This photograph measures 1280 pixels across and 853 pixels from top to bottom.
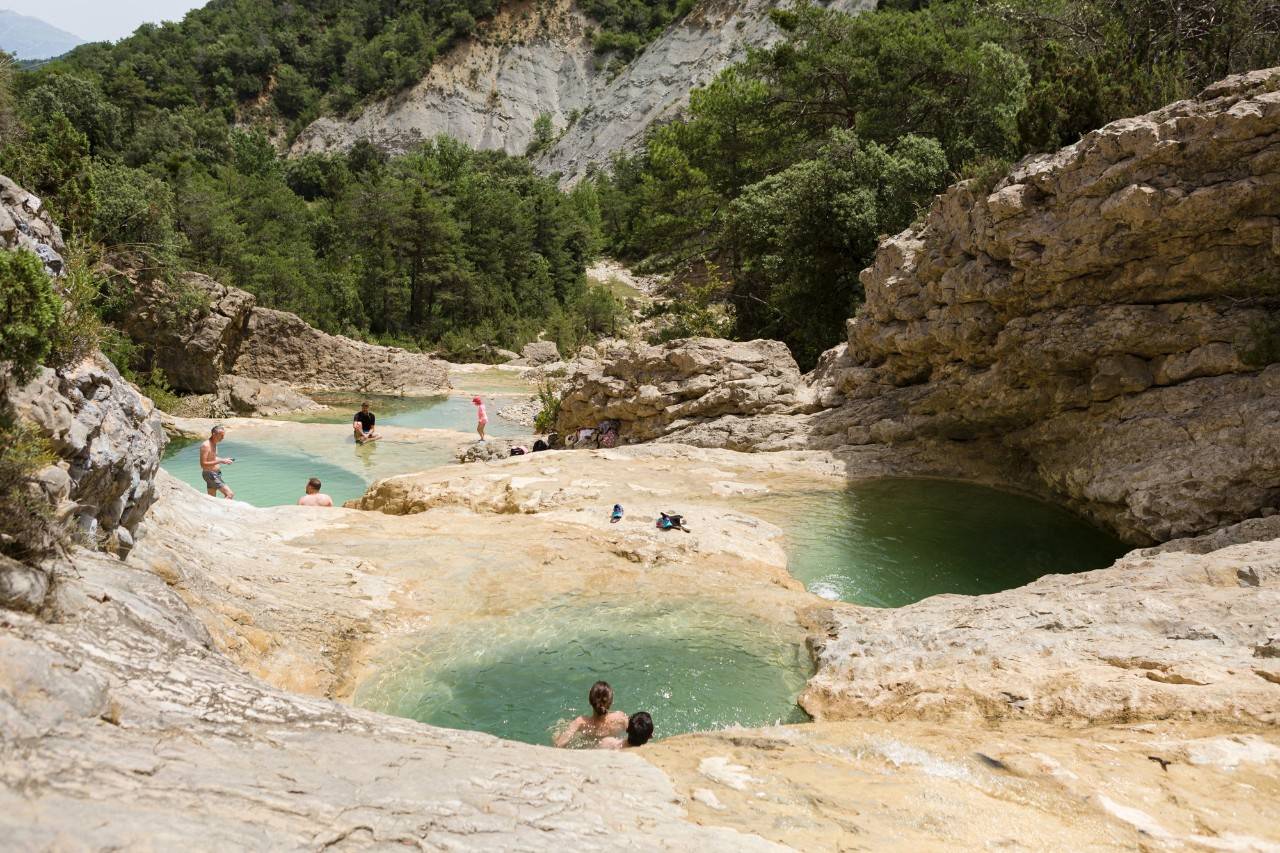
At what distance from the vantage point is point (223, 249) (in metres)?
32.7

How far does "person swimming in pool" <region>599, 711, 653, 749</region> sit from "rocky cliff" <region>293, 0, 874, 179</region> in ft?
221

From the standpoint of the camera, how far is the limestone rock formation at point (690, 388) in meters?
16.5

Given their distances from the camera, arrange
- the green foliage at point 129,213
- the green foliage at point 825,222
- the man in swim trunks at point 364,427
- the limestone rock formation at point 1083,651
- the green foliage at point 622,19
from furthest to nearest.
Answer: the green foliage at point 622,19 < the green foliage at point 129,213 < the green foliage at point 825,222 < the man in swim trunks at point 364,427 < the limestone rock formation at point 1083,651

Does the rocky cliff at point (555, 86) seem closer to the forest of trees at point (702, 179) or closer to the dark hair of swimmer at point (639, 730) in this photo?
the forest of trees at point (702, 179)

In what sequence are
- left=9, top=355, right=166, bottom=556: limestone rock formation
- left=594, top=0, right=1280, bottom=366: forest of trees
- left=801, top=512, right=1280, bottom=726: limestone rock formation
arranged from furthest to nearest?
left=594, top=0, right=1280, bottom=366: forest of trees → left=801, top=512, right=1280, bottom=726: limestone rock formation → left=9, top=355, right=166, bottom=556: limestone rock formation

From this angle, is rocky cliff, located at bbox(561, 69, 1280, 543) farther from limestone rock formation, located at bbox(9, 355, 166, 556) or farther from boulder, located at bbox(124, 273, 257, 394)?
boulder, located at bbox(124, 273, 257, 394)

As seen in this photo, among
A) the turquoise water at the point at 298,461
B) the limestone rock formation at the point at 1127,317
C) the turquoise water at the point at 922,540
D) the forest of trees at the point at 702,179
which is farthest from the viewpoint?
the turquoise water at the point at 298,461

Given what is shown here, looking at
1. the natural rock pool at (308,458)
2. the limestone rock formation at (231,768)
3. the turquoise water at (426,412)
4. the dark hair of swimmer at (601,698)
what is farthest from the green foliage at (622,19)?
the limestone rock formation at (231,768)

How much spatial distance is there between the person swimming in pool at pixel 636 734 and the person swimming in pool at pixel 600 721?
0.56 ft

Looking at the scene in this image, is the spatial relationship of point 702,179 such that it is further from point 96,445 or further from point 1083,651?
point 96,445

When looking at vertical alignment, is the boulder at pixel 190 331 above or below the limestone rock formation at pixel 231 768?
above

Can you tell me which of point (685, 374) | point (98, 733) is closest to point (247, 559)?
point (98, 733)

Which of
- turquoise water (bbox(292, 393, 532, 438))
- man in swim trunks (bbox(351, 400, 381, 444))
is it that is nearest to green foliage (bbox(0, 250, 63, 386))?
man in swim trunks (bbox(351, 400, 381, 444))

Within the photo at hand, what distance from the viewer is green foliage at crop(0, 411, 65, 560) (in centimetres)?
424
